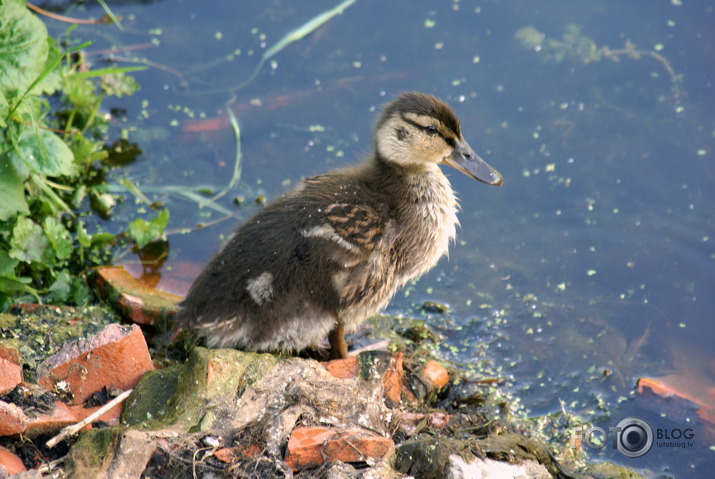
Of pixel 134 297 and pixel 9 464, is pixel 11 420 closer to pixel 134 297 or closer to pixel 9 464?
pixel 9 464

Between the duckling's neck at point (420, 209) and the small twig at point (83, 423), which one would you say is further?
the duckling's neck at point (420, 209)

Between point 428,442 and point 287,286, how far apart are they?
3.64ft

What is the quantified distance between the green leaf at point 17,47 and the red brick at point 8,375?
1371 millimetres

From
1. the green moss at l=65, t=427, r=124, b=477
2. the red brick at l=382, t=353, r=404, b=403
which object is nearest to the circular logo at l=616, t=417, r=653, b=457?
the red brick at l=382, t=353, r=404, b=403

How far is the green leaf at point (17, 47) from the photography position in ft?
12.1

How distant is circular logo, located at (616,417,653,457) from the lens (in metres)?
4.05

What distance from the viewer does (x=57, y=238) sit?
168 inches

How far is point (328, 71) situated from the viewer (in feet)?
20.9

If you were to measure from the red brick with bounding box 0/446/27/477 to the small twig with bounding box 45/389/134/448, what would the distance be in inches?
4.7

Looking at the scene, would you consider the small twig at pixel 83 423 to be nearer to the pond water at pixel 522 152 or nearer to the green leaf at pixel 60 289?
the green leaf at pixel 60 289

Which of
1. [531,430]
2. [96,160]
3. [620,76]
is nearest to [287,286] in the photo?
[531,430]

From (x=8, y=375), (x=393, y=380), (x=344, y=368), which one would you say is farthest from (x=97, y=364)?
(x=393, y=380)

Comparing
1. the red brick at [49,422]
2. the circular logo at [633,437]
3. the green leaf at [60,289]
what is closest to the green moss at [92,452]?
the red brick at [49,422]

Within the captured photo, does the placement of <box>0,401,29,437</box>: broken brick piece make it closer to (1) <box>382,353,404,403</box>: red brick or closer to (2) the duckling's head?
(1) <box>382,353,404,403</box>: red brick
